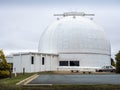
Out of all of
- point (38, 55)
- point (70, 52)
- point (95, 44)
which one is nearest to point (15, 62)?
point (38, 55)

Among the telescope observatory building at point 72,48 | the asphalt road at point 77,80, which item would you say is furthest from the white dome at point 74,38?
the asphalt road at point 77,80

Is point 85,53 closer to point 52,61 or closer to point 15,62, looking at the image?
point 52,61

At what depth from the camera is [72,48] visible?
71438mm

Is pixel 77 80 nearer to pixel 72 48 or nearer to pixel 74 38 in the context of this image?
pixel 72 48

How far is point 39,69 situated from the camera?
67312 mm

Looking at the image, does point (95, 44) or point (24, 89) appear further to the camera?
point (95, 44)

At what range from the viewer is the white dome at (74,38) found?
71.6 meters

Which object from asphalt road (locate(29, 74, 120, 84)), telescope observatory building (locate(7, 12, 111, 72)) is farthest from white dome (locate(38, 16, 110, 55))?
asphalt road (locate(29, 74, 120, 84))

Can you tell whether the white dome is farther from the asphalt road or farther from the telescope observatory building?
the asphalt road

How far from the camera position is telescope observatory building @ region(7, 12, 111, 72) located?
7000cm

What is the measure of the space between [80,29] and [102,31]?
5.90 metres

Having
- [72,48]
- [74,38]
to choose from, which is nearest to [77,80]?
[72,48]

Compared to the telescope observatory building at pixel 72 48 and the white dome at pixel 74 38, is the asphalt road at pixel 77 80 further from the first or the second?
the white dome at pixel 74 38

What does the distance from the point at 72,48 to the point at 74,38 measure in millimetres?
2138
